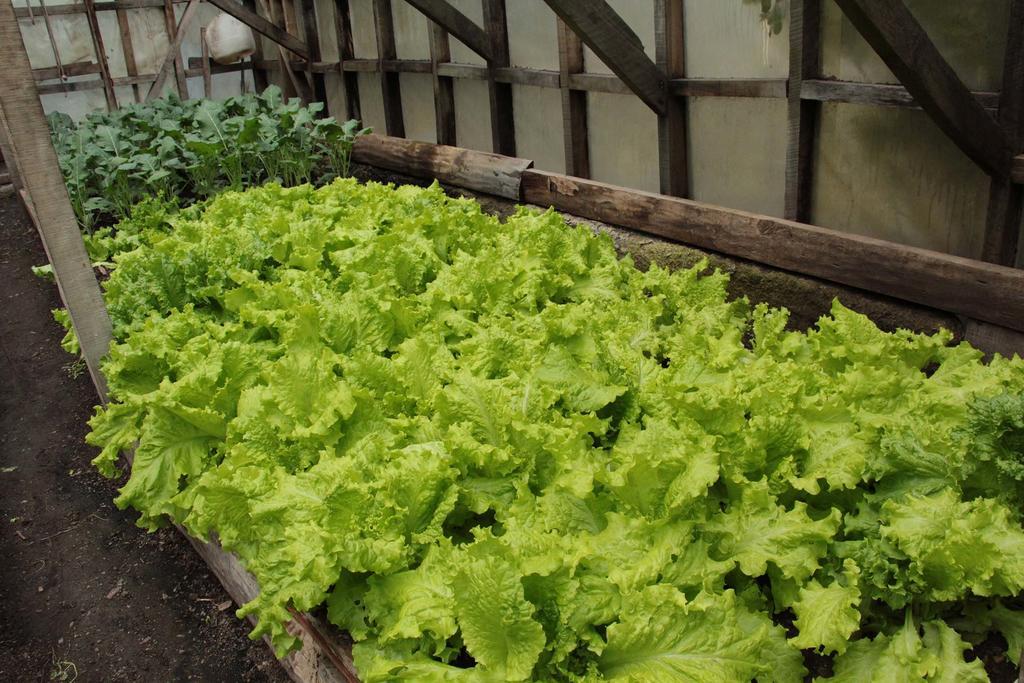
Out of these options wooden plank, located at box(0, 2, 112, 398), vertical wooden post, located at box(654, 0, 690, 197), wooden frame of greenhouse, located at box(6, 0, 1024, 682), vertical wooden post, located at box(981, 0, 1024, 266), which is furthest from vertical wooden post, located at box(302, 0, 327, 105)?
vertical wooden post, located at box(981, 0, 1024, 266)

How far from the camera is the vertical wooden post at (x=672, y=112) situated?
17.3 ft

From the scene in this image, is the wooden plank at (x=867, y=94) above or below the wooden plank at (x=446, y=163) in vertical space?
Answer: above

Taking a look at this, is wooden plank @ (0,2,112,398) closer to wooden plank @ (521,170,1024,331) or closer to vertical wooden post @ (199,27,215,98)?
wooden plank @ (521,170,1024,331)

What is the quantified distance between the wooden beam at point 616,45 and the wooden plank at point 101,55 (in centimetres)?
914

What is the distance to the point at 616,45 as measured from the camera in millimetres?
5020

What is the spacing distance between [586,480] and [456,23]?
524cm

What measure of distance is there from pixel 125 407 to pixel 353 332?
1035 mm

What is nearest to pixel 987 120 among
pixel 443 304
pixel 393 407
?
pixel 443 304

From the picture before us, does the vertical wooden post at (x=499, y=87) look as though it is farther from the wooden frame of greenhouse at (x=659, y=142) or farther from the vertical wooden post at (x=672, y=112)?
the vertical wooden post at (x=672, y=112)

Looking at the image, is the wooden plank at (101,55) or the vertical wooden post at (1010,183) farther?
the wooden plank at (101,55)

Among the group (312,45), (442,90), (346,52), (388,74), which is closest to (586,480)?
(442,90)

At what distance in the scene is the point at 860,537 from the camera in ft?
8.00

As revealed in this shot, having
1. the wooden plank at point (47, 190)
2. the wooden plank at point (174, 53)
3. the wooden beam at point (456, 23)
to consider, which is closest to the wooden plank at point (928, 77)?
the wooden plank at point (47, 190)

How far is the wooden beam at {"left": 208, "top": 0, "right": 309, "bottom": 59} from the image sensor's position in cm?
913
